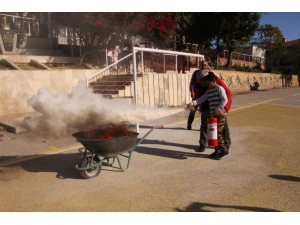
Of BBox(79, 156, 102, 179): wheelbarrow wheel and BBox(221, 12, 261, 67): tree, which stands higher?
BBox(221, 12, 261, 67): tree

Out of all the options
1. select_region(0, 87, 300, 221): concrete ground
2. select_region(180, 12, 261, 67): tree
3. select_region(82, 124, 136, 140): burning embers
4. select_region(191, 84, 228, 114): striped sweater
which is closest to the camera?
select_region(0, 87, 300, 221): concrete ground

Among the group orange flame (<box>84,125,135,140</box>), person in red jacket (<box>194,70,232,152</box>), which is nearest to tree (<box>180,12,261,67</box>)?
person in red jacket (<box>194,70,232,152</box>)

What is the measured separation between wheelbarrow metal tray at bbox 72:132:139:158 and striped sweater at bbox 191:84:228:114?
1.65 m

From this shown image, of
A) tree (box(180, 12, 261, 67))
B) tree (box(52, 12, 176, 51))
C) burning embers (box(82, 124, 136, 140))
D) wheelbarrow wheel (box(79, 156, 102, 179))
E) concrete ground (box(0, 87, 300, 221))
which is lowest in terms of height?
concrete ground (box(0, 87, 300, 221))

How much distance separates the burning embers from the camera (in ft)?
13.1

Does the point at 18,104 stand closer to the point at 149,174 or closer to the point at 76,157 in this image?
the point at 76,157

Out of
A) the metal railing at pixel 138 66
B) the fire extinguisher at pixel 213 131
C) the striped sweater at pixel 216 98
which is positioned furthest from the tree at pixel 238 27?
the fire extinguisher at pixel 213 131

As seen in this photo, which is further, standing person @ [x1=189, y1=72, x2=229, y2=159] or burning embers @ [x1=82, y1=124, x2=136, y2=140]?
standing person @ [x1=189, y1=72, x2=229, y2=159]

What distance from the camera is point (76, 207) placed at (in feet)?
10.4

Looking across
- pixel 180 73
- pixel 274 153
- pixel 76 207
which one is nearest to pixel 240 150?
pixel 274 153

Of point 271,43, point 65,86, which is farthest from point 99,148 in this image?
point 271,43

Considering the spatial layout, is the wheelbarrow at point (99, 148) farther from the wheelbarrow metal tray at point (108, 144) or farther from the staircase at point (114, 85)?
the staircase at point (114, 85)

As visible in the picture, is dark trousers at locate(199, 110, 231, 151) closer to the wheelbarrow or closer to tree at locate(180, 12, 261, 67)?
the wheelbarrow

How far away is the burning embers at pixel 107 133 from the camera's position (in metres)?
3.99
